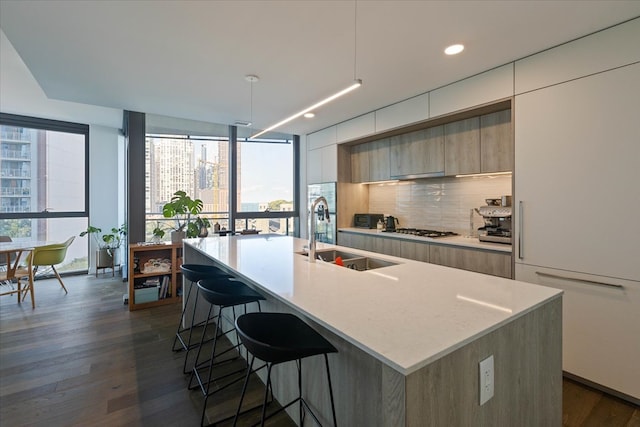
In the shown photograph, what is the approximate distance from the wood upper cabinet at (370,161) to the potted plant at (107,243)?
4.15 m

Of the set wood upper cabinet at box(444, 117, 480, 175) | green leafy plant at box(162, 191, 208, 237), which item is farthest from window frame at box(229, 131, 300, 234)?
wood upper cabinet at box(444, 117, 480, 175)

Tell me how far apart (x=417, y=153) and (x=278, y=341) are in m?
3.14

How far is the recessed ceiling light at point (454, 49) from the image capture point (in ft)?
7.93

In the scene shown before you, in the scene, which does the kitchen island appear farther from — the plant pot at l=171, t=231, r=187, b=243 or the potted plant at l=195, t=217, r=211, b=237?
the plant pot at l=171, t=231, r=187, b=243

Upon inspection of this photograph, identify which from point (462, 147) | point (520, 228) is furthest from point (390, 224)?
point (520, 228)

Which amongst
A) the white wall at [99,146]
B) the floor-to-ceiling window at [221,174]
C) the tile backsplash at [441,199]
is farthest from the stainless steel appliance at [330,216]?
the white wall at [99,146]

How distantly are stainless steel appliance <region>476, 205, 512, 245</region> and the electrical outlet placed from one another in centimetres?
210

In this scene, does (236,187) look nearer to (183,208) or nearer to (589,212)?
(183,208)

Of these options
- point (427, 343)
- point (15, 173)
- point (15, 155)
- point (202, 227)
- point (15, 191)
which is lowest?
point (427, 343)

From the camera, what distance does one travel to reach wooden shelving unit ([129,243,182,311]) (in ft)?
12.2

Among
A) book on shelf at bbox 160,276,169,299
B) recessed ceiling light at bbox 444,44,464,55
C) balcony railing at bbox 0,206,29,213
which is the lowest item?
book on shelf at bbox 160,276,169,299

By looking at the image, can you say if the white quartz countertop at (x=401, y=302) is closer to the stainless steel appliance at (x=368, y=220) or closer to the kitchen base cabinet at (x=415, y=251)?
the kitchen base cabinet at (x=415, y=251)

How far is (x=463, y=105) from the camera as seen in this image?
3.02 meters

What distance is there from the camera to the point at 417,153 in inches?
150
